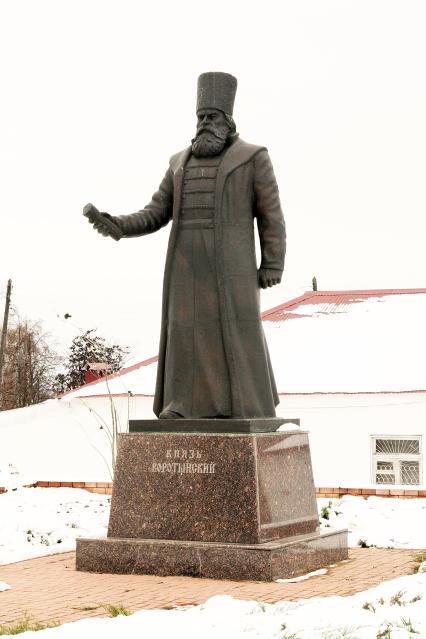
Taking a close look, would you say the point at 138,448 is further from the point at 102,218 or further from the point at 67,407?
the point at 67,407

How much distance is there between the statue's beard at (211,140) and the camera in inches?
289

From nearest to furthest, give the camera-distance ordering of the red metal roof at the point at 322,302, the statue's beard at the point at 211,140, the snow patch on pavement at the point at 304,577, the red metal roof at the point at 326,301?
1. the snow patch on pavement at the point at 304,577
2. the statue's beard at the point at 211,140
3. the red metal roof at the point at 322,302
4. the red metal roof at the point at 326,301

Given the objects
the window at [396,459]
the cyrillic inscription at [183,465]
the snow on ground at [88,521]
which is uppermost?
the window at [396,459]

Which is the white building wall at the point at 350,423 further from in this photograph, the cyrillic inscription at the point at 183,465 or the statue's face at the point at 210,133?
the cyrillic inscription at the point at 183,465

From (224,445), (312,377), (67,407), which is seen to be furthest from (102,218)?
(67,407)

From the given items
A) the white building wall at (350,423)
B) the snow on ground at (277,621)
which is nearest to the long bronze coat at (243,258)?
the snow on ground at (277,621)

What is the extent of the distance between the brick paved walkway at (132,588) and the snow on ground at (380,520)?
99 centimetres

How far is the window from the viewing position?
818 inches

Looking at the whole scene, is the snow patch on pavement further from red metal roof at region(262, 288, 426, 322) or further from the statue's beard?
red metal roof at region(262, 288, 426, 322)

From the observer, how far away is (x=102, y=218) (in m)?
7.45

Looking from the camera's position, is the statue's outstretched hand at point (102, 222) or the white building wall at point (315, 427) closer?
the statue's outstretched hand at point (102, 222)

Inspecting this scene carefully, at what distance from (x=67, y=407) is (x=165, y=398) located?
18.2m

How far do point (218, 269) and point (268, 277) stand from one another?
371 millimetres

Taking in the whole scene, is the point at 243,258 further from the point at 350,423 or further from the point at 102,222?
the point at 350,423
